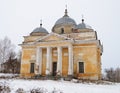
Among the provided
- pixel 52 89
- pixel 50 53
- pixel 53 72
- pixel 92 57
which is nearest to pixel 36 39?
pixel 50 53

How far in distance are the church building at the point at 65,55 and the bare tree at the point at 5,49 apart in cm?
1648

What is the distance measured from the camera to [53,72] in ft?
104

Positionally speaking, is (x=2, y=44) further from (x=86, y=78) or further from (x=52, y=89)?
(x=52, y=89)

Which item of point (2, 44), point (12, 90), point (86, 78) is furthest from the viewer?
point (2, 44)

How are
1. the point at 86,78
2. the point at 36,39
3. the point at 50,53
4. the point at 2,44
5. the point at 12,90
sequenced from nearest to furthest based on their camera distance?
the point at 12,90 < the point at 86,78 < the point at 50,53 < the point at 36,39 < the point at 2,44

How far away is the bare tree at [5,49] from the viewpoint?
4791cm

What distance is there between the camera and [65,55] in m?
30.7

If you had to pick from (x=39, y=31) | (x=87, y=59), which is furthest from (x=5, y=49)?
(x=87, y=59)

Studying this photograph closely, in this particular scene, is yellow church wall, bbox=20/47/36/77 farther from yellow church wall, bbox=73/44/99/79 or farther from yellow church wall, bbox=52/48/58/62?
yellow church wall, bbox=73/44/99/79

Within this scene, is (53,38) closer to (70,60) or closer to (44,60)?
(44,60)

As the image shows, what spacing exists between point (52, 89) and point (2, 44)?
121 ft

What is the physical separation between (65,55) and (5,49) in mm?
23431

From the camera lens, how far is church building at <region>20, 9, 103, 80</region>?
29266mm

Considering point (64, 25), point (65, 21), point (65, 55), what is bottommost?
point (65, 55)
